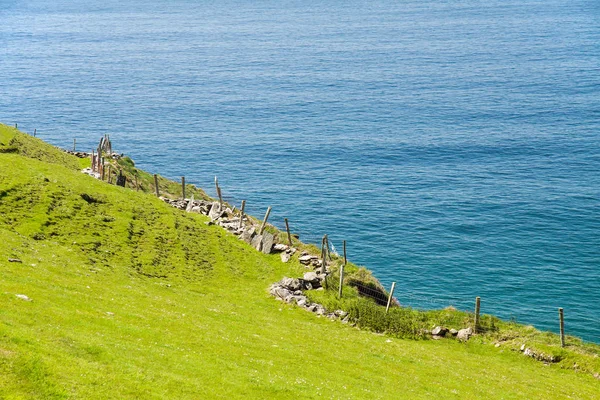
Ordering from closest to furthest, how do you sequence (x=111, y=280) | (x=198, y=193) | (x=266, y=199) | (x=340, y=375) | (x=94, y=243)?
(x=340, y=375) → (x=111, y=280) → (x=94, y=243) → (x=198, y=193) → (x=266, y=199)

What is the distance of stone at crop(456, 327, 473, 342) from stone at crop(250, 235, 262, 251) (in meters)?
20.8

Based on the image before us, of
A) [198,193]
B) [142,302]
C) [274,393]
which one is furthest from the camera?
[198,193]

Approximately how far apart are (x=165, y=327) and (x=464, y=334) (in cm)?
2537

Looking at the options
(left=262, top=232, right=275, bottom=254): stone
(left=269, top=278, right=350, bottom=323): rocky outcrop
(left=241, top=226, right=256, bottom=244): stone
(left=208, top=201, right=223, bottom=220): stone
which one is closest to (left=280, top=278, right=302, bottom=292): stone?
(left=269, top=278, right=350, bottom=323): rocky outcrop

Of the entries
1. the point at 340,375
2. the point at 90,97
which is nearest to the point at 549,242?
the point at 340,375

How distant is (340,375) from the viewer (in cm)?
3591

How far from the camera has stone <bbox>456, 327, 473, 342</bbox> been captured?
5197 cm

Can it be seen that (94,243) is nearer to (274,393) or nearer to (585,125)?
(274,393)

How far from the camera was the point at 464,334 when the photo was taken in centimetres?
5216

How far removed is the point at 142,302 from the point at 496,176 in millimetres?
77749

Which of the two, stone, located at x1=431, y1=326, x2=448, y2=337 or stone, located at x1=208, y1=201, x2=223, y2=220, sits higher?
stone, located at x1=208, y1=201, x2=223, y2=220

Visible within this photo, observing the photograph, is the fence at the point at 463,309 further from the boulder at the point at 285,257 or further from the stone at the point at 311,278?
the boulder at the point at 285,257

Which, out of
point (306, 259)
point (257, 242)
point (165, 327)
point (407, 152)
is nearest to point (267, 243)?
point (257, 242)

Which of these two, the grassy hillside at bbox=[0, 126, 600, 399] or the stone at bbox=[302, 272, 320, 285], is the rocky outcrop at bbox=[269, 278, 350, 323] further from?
the grassy hillside at bbox=[0, 126, 600, 399]
